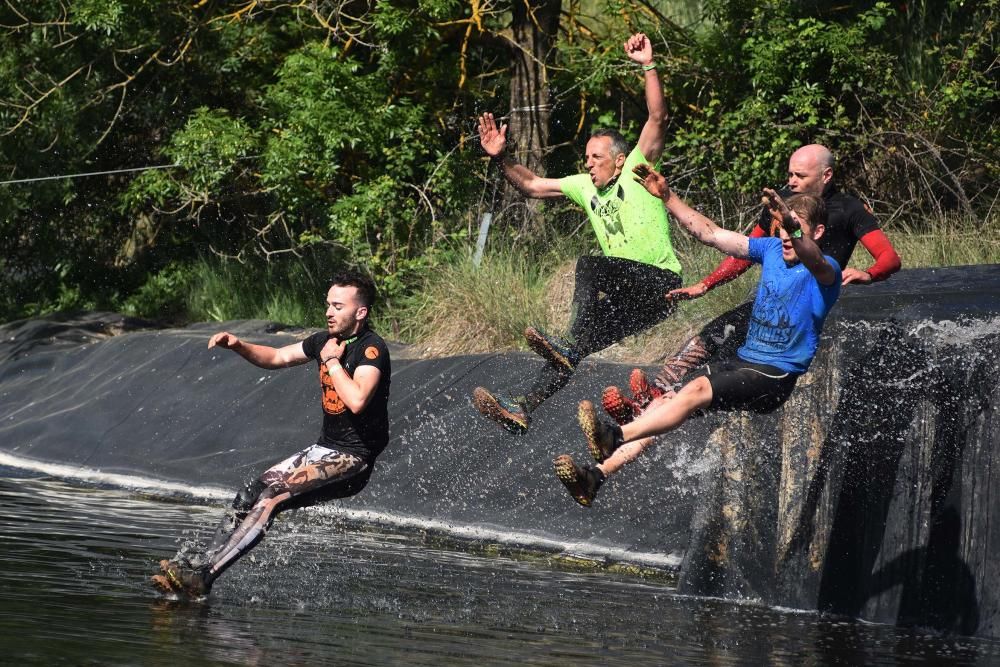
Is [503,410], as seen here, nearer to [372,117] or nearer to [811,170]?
[811,170]

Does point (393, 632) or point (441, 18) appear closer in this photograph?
point (393, 632)

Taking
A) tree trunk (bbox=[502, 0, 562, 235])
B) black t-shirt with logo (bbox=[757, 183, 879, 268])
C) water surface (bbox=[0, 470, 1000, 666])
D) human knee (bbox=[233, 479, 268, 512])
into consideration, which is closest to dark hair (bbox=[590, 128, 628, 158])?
black t-shirt with logo (bbox=[757, 183, 879, 268])

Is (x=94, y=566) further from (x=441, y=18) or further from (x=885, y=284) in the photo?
(x=441, y=18)

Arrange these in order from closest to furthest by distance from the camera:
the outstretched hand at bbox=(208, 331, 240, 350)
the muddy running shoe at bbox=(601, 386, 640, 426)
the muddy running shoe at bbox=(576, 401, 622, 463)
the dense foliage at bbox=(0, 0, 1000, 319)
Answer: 1. the muddy running shoe at bbox=(576, 401, 622, 463)
2. the outstretched hand at bbox=(208, 331, 240, 350)
3. the muddy running shoe at bbox=(601, 386, 640, 426)
4. the dense foliage at bbox=(0, 0, 1000, 319)

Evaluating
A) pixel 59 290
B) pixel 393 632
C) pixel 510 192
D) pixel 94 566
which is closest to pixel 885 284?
pixel 393 632

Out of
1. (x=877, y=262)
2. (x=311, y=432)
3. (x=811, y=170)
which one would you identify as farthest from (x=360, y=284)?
(x=311, y=432)

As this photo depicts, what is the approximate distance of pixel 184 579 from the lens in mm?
7324

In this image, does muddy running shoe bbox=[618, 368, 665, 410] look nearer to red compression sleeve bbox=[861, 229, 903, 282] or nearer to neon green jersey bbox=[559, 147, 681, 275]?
neon green jersey bbox=[559, 147, 681, 275]

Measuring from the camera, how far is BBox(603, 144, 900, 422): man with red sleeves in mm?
7984

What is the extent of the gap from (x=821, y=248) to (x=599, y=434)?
193 centimetres

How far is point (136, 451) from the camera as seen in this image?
1373 cm

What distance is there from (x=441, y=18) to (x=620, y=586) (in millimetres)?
10038

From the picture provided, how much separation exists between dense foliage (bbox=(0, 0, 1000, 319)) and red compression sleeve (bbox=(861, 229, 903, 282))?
19.6ft

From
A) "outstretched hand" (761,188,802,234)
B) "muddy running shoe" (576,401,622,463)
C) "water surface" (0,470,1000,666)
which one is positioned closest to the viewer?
"water surface" (0,470,1000,666)
